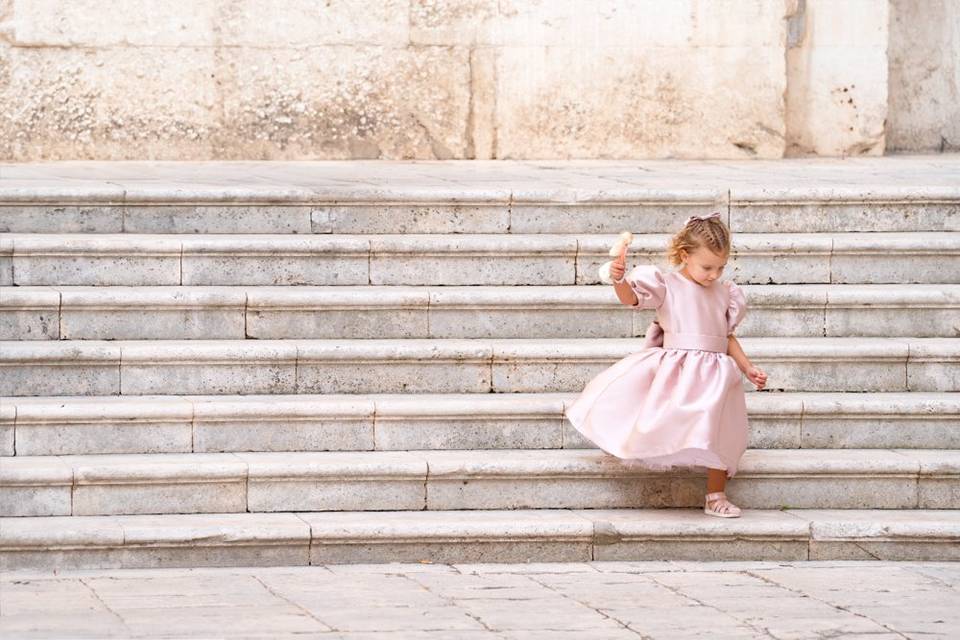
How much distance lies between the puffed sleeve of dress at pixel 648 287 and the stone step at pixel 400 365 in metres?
0.62

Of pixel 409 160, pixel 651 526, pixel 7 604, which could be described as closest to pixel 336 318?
pixel 651 526

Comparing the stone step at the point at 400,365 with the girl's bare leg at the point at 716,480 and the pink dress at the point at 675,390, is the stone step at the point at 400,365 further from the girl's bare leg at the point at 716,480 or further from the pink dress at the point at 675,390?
the girl's bare leg at the point at 716,480

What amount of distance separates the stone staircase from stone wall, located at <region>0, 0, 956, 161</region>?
1.81 metres

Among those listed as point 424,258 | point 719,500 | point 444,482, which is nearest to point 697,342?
point 719,500

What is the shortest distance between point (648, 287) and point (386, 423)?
109 cm

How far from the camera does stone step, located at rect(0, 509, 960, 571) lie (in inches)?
222

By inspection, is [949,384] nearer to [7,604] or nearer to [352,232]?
[352,232]

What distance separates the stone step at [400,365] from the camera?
6477mm

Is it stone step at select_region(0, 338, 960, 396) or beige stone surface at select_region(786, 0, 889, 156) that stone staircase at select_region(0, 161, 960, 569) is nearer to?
stone step at select_region(0, 338, 960, 396)

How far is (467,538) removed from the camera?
5.86m

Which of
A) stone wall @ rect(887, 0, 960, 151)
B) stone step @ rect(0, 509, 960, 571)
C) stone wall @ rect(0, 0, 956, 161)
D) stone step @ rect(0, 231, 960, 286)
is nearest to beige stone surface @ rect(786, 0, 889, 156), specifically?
stone wall @ rect(0, 0, 956, 161)

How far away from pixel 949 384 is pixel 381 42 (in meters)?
4.49

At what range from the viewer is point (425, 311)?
6973mm

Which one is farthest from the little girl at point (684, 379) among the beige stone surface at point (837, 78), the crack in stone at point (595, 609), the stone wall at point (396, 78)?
the beige stone surface at point (837, 78)
